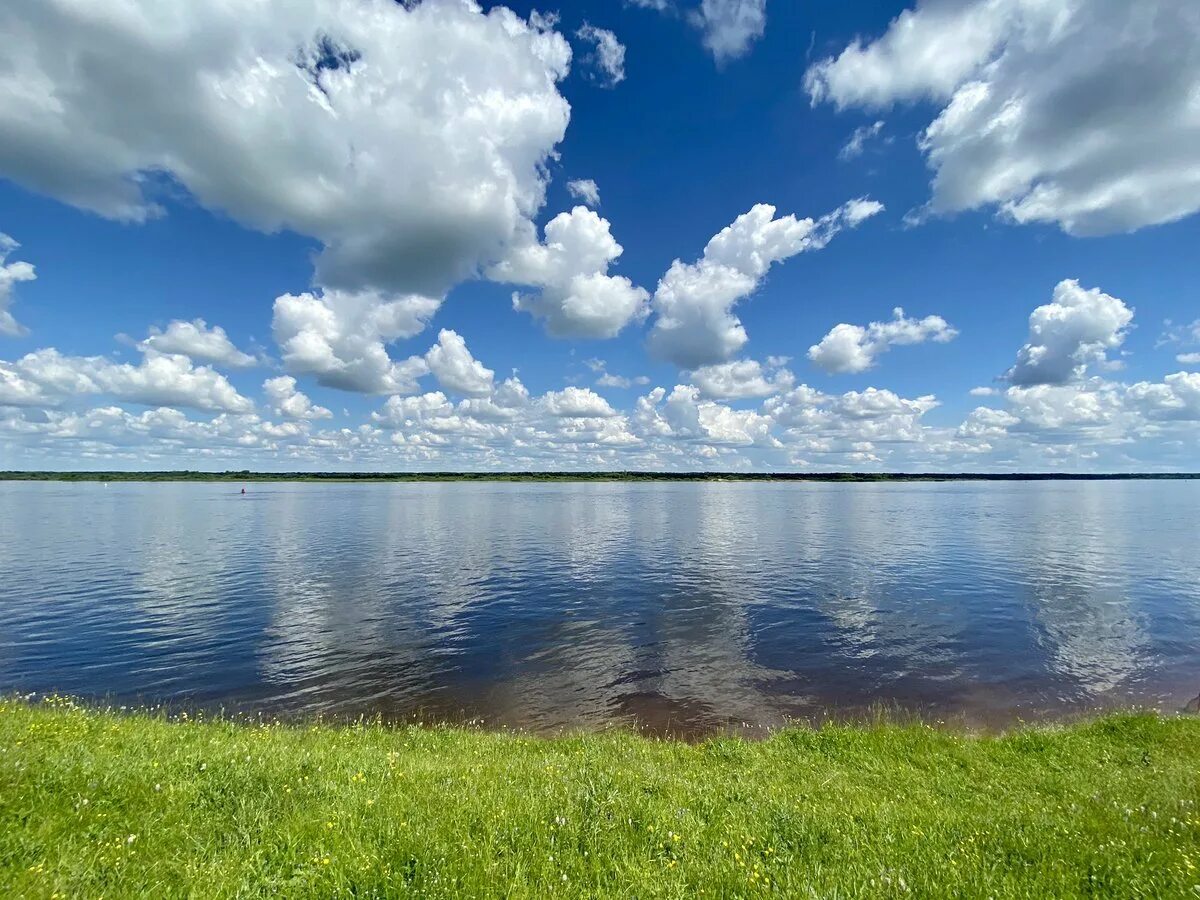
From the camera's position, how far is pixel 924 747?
16.6 metres

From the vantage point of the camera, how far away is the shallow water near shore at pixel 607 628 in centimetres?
2412

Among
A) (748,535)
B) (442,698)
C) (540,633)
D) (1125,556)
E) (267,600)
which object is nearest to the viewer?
(442,698)

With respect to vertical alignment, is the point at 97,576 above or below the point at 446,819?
below

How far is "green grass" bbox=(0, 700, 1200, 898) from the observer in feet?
23.6

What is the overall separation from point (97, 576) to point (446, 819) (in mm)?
56282

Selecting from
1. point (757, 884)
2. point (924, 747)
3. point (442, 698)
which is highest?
point (757, 884)

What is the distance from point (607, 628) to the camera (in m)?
33.8

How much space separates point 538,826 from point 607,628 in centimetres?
2559

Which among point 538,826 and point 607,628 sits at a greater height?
point 538,826

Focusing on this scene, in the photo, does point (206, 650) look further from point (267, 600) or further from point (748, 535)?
point (748, 535)

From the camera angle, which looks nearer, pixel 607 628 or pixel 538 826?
pixel 538 826

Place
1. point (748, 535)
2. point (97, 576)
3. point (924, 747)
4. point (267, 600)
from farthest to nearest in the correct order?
1. point (748, 535)
2. point (97, 576)
3. point (267, 600)
4. point (924, 747)

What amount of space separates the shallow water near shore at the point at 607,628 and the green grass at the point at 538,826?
1005 centimetres

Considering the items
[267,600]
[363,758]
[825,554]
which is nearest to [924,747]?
[363,758]
